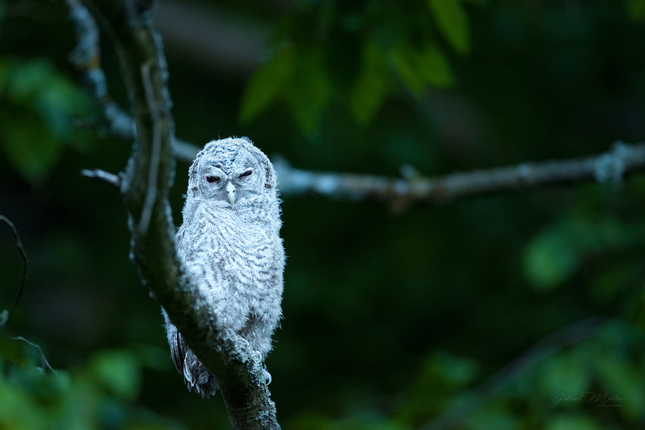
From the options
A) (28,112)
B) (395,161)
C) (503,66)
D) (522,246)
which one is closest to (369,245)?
(395,161)

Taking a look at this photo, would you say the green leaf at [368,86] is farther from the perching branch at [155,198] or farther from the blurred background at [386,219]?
the blurred background at [386,219]

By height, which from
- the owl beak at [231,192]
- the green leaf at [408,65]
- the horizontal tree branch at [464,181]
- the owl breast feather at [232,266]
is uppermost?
the horizontal tree branch at [464,181]

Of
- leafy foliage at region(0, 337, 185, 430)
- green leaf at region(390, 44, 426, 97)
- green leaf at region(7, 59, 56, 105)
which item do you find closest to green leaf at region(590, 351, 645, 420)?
green leaf at region(390, 44, 426, 97)

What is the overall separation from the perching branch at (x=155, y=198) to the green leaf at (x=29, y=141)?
3344 millimetres

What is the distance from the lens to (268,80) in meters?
3.07

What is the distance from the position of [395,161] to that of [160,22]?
2911 millimetres

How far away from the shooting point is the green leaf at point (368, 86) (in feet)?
10.3

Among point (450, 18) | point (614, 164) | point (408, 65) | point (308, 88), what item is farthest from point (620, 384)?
point (308, 88)

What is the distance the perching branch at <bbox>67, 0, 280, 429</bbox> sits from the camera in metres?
1.12

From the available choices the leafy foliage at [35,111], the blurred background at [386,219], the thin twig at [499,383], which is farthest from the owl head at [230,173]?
the blurred background at [386,219]

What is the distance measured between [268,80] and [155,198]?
1.93 m

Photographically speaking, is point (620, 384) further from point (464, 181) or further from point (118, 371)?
point (118, 371)

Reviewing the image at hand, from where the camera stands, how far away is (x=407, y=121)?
745 centimetres

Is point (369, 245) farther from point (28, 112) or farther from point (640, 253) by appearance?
point (28, 112)
